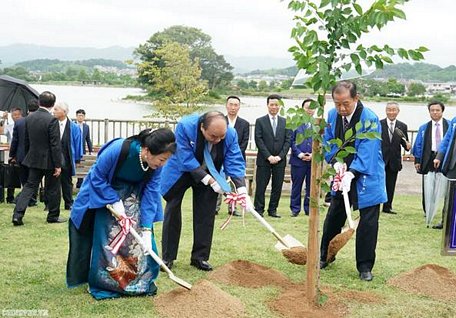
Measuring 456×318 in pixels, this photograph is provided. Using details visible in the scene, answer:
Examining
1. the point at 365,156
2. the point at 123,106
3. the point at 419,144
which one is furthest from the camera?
the point at 123,106

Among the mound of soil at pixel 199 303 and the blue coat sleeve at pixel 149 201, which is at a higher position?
the blue coat sleeve at pixel 149 201

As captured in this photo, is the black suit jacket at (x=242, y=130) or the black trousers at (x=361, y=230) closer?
the black trousers at (x=361, y=230)

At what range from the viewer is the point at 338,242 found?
642 centimetres

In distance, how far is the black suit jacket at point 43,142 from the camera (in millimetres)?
8758

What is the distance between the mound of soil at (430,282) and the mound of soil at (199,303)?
179 cm

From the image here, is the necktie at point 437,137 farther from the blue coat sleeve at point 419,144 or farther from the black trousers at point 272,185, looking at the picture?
the black trousers at point 272,185

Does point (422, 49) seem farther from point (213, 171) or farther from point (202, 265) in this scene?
point (202, 265)

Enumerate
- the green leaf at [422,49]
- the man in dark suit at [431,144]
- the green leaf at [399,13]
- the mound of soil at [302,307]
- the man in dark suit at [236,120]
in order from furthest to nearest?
the man in dark suit at [431,144], the man in dark suit at [236,120], the mound of soil at [302,307], the green leaf at [422,49], the green leaf at [399,13]

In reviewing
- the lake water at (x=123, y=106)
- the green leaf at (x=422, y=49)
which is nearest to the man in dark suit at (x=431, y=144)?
the lake water at (x=123, y=106)

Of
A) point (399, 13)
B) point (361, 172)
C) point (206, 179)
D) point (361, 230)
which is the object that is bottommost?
point (361, 230)

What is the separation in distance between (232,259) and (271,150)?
3.38 meters

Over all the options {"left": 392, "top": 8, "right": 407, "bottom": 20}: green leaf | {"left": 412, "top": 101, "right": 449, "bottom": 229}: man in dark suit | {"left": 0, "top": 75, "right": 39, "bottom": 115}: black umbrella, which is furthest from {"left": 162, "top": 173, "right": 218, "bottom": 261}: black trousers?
{"left": 0, "top": 75, "right": 39, "bottom": 115}: black umbrella

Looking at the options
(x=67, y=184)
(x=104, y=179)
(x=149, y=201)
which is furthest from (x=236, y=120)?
(x=104, y=179)

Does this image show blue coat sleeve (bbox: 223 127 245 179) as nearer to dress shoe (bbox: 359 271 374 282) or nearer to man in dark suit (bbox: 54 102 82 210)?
dress shoe (bbox: 359 271 374 282)
